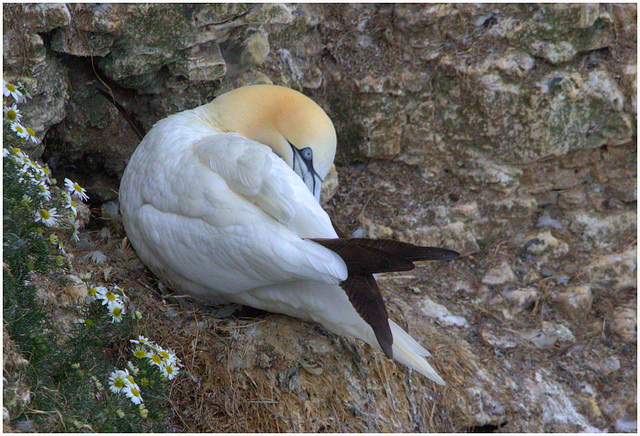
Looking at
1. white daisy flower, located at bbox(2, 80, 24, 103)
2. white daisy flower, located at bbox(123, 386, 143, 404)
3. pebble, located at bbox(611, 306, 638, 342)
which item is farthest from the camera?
pebble, located at bbox(611, 306, 638, 342)

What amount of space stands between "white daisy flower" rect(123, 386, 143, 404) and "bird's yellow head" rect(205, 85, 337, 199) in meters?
1.38

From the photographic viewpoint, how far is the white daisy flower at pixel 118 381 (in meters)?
Answer: 2.03

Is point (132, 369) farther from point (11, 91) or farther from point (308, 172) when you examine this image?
point (308, 172)

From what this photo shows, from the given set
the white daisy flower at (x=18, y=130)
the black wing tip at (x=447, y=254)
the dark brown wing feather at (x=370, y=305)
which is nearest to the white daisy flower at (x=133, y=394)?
the dark brown wing feather at (x=370, y=305)

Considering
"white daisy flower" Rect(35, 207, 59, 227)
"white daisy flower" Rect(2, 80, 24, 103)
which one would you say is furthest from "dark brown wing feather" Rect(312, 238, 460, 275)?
"white daisy flower" Rect(2, 80, 24, 103)

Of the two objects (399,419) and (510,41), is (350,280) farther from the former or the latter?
(510,41)

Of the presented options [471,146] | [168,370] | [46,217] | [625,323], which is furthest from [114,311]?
[625,323]

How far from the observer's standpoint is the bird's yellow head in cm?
308

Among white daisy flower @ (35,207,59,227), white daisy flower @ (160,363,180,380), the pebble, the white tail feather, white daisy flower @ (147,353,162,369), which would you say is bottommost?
the pebble

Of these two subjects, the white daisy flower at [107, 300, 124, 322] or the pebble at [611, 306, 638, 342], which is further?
the pebble at [611, 306, 638, 342]

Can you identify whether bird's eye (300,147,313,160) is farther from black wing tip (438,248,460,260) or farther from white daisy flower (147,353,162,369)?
white daisy flower (147,353,162,369)

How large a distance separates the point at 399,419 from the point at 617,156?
2606 mm

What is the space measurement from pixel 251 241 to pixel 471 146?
7.52 ft

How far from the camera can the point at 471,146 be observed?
13.9 feet
